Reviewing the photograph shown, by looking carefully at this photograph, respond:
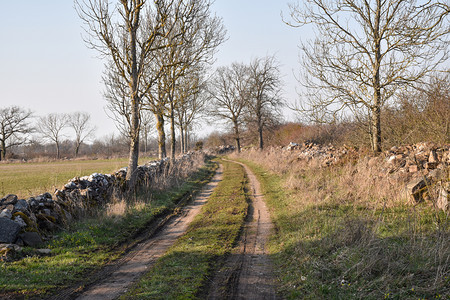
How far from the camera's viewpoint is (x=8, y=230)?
20.9 ft

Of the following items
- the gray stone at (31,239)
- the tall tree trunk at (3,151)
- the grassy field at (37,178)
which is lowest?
the gray stone at (31,239)

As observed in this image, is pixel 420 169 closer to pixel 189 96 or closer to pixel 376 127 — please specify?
pixel 376 127

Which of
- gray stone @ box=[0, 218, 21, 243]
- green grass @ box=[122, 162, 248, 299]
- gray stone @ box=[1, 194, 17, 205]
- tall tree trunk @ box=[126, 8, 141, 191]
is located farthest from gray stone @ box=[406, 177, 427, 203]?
gray stone @ box=[1, 194, 17, 205]

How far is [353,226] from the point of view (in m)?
5.77

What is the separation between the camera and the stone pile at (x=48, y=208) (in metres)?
6.48

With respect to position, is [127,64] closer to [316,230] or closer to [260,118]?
[316,230]

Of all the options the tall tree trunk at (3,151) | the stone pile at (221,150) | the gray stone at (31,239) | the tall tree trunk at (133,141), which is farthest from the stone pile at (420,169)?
the tall tree trunk at (3,151)

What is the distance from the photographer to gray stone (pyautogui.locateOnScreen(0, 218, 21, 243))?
6301 mm

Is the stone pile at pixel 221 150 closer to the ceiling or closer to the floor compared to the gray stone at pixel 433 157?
closer to the ceiling

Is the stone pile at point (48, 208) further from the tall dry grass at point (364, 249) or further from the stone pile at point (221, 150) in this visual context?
the stone pile at point (221, 150)

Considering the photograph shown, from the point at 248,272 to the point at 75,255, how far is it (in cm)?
385

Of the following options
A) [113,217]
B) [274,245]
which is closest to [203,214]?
[113,217]

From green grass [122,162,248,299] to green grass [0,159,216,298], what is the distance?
1.39m

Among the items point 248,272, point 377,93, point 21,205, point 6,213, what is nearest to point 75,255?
point 6,213
